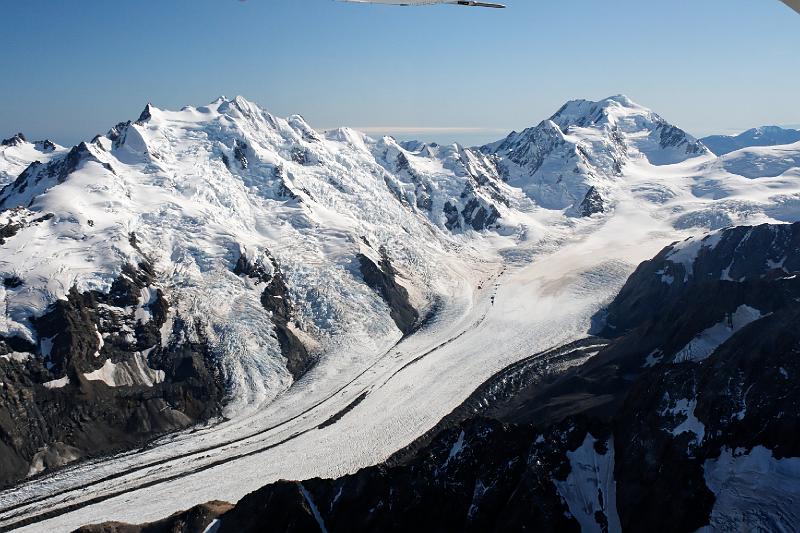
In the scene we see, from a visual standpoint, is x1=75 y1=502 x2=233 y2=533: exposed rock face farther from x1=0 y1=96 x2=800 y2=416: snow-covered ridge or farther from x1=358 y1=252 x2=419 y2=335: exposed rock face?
x1=358 y1=252 x2=419 y2=335: exposed rock face

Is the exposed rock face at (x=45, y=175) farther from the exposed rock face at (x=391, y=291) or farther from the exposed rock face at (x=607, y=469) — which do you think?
the exposed rock face at (x=607, y=469)

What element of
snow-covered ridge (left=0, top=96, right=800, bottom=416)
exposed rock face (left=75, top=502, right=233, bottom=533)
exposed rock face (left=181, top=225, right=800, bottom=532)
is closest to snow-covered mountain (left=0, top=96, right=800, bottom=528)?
snow-covered ridge (left=0, top=96, right=800, bottom=416)

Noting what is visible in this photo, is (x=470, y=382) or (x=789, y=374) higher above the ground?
(x=789, y=374)

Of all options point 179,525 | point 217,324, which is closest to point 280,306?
point 217,324

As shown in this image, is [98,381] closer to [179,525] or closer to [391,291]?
[179,525]

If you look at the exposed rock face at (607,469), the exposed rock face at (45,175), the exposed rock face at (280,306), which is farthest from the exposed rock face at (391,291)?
the exposed rock face at (607,469)

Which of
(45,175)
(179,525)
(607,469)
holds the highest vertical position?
(45,175)

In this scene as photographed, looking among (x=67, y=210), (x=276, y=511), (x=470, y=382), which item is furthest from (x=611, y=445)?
(x=67, y=210)

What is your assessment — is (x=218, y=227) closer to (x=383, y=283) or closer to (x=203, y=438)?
(x=383, y=283)

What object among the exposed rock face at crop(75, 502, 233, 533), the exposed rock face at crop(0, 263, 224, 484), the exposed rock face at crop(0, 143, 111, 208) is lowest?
the exposed rock face at crop(75, 502, 233, 533)
